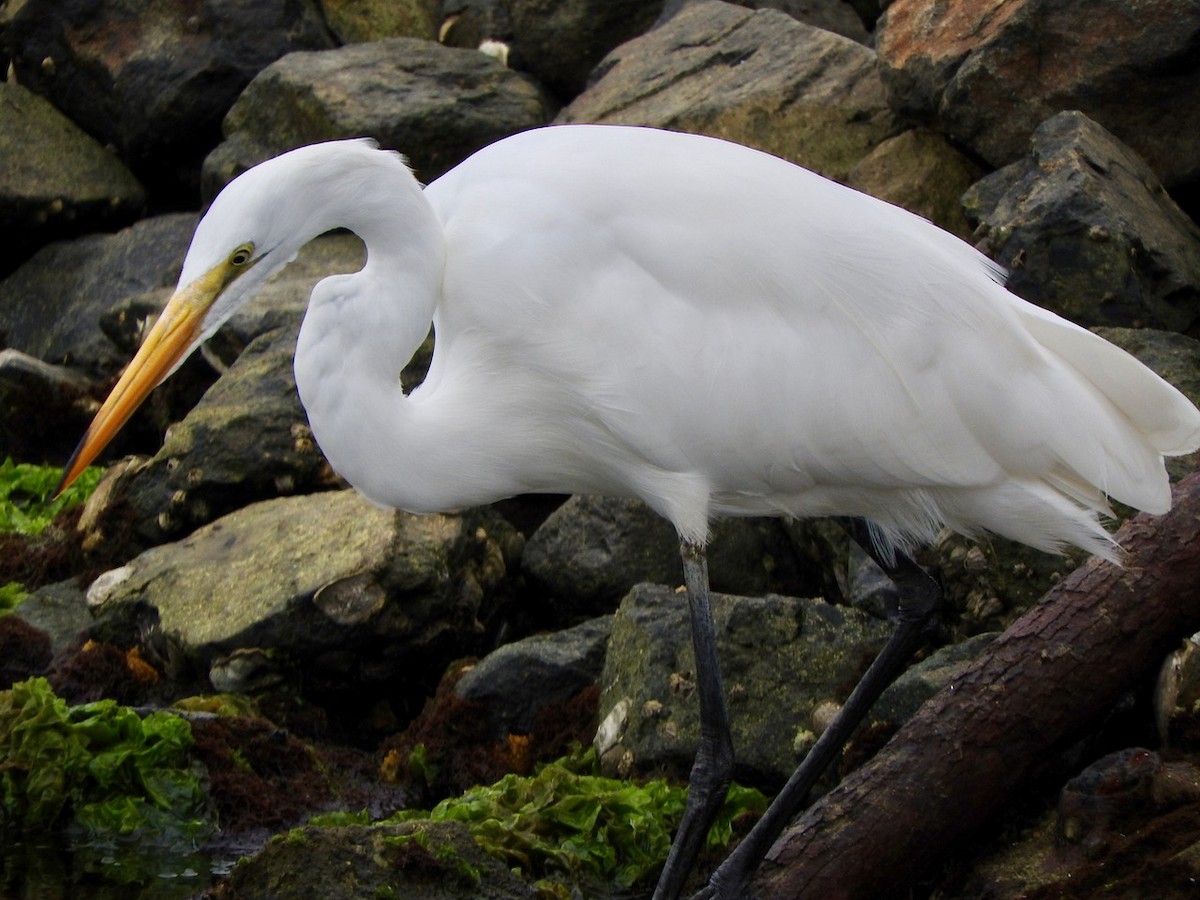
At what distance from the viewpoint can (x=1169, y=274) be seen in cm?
596

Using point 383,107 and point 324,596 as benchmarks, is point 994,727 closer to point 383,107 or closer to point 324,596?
point 324,596

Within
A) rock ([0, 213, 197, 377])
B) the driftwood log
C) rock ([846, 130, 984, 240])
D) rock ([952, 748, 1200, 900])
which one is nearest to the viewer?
rock ([952, 748, 1200, 900])

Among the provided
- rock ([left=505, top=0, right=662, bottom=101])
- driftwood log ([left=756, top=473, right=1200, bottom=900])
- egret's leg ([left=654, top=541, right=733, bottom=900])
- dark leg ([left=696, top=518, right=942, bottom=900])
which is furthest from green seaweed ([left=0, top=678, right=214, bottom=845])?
rock ([left=505, top=0, right=662, bottom=101])

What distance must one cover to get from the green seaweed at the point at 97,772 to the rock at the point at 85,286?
3596 millimetres

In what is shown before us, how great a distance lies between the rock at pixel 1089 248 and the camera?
232 inches

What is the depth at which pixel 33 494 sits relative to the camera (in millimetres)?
7715

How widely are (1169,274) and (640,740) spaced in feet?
9.09

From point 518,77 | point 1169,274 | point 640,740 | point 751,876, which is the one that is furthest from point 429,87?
point 751,876

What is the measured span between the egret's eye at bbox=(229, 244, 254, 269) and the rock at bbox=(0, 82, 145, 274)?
6.14 metres

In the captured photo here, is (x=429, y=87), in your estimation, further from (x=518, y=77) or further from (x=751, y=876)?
(x=751, y=876)

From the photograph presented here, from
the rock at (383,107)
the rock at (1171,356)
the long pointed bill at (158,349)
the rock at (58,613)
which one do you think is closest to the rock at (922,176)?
the rock at (1171,356)

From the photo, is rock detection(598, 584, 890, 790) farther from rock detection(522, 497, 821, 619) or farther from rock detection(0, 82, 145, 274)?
rock detection(0, 82, 145, 274)

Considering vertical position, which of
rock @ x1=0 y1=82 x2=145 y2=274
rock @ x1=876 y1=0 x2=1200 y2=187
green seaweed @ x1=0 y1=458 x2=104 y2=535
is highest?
rock @ x1=876 y1=0 x2=1200 y2=187

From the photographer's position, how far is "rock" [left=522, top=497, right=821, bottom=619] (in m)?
5.98
